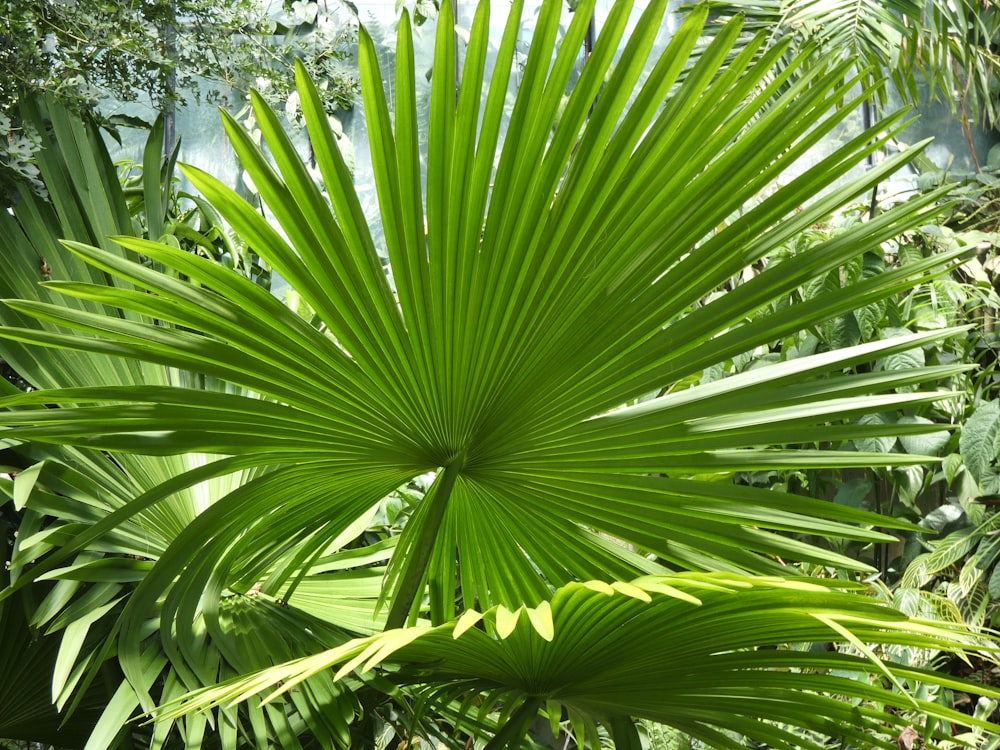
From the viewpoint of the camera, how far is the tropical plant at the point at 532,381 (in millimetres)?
877

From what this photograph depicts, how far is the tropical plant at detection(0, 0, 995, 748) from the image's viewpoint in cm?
88

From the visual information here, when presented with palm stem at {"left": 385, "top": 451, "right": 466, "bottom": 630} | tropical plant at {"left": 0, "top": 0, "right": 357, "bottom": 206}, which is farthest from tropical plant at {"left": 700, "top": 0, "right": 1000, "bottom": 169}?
palm stem at {"left": 385, "top": 451, "right": 466, "bottom": 630}

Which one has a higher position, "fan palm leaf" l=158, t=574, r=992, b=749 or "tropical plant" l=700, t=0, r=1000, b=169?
"tropical plant" l=700, t=0, r=1000, b=169

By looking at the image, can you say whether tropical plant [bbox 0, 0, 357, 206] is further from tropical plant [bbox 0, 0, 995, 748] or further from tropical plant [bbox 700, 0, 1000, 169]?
tropical plant [bbox 700, 0, 1000, 169]

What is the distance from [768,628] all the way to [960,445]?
5.88 ft

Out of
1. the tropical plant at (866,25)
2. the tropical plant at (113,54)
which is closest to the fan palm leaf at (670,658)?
the tropical plant at (113,54)

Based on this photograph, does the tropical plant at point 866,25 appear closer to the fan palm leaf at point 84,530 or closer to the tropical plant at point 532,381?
the tropical plant at point 532,381

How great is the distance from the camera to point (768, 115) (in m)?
0.92

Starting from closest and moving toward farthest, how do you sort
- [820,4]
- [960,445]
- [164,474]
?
[164,474] < [820,4] < [960,445]

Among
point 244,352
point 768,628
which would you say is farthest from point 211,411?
point 768,628

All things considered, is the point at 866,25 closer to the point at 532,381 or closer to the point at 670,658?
the point at 532,381

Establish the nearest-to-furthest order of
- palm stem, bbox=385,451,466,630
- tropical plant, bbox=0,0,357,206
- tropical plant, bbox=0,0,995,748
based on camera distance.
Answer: tropical plant, bbox=0,0,995,748 < palm stem, bbox=385,451,466,630 < tropical plant, bbox=0,0,357,206

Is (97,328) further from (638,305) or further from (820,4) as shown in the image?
(820,4)

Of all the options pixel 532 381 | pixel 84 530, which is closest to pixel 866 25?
pixel 532 381
